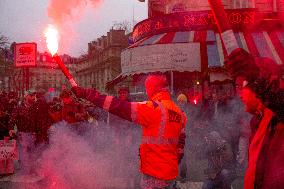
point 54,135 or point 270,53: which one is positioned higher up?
point 270,53

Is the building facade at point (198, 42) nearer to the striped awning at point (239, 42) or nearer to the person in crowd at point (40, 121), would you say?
the striped awning at point (239, 42)

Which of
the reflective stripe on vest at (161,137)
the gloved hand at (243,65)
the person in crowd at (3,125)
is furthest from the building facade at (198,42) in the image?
the gloved hand at (243,65)

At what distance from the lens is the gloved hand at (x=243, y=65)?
2266 mm

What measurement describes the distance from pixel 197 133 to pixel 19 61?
22.9ft

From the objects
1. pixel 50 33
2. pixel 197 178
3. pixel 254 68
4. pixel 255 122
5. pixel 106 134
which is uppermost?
pixel 50 33

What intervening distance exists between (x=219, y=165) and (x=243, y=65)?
430 centimetres

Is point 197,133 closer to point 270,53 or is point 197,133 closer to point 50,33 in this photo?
point 270,53

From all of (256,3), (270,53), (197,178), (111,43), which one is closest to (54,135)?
(197,178)

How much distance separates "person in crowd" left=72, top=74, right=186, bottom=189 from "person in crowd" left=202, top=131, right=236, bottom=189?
2.22 meters

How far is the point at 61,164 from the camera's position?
9.06 m

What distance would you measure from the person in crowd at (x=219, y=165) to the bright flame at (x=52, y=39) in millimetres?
3300

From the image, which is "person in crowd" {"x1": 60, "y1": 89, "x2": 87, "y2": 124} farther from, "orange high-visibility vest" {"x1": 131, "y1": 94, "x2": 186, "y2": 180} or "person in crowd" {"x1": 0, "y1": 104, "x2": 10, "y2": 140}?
"orange high-visibility vest" {"x1": 131, "y1": 94, "x2": 186, "y2": 180}

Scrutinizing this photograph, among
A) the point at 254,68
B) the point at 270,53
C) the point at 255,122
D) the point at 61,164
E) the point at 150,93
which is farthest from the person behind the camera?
the point at 270,53

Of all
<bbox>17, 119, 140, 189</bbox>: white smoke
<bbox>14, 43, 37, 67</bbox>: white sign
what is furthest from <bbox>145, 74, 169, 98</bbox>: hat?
<bbox>14, 43, 37, 67</bbox>: white sign
